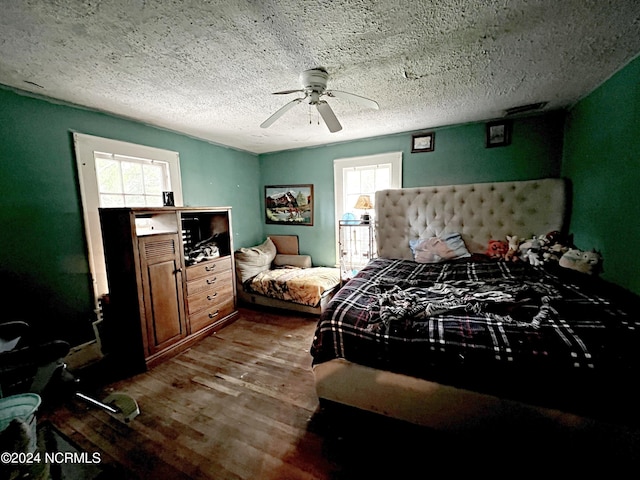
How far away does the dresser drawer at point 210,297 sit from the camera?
109 inches

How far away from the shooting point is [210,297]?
3.00 meters

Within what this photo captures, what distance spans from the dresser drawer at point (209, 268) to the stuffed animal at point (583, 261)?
3.53 m

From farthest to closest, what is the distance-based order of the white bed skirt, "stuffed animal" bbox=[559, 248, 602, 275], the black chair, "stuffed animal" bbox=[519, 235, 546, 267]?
"stuffed animal" bbox=[519, 235, 546, 267] < "stuffed animal" bbox=[559, 248, 602, 275] < the black chair < the white bed skirt

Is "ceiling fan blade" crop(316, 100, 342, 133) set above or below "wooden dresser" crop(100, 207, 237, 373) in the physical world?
above

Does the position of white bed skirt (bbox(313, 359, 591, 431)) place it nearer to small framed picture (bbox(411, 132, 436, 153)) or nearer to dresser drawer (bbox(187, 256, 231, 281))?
dresser drawer (bbox(187, 256, 231, 281))

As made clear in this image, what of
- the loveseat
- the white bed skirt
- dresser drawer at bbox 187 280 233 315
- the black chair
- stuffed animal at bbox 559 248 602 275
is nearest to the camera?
the white bed skirt

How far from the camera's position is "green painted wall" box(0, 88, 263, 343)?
200cm

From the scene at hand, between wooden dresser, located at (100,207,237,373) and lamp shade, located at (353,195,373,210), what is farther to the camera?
lamp shade, located at (353,195,373,210)

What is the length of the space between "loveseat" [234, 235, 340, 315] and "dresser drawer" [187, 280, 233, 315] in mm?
457

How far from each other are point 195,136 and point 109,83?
4.98ft

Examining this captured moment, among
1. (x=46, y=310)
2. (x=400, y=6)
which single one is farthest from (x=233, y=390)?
(x=400, y=6)

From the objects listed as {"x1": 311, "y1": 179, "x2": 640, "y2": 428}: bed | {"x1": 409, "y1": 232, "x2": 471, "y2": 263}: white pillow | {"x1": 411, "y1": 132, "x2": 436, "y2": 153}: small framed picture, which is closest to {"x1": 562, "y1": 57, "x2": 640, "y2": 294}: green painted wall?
{"x1": 311, "y1": 179, "x2": 640, "y2": 428}: bed

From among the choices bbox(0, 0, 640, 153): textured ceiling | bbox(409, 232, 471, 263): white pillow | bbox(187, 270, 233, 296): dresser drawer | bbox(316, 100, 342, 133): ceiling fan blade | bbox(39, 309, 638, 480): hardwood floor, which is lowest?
bbox(39, 309, 638, 480): hardwood floor

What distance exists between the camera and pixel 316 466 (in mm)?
1400
